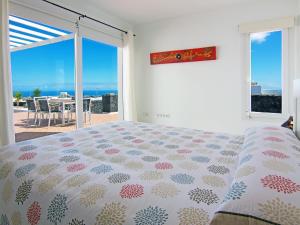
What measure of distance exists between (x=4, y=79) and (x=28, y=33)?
3.78ft

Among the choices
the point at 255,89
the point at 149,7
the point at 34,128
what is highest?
the point at 149,7

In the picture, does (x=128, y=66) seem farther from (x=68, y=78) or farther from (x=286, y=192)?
(x=286, y=192)

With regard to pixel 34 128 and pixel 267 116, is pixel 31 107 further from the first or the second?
pixel 267 116

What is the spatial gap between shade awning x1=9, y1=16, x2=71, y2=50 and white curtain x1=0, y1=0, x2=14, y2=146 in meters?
0.36

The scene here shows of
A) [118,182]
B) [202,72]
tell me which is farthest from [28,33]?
[118,182]

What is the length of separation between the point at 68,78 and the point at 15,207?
109 inches

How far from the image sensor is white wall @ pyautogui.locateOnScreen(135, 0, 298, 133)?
11.3 ft

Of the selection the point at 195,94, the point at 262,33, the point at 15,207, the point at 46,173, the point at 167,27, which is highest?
the point at 167,27

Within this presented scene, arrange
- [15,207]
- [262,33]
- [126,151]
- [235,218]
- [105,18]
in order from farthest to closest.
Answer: [105,18] → [262,33] → [126,151] → [15,207] → [235,218]

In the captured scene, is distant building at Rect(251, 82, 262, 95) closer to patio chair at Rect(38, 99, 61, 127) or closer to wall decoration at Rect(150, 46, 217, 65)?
wall decoration at Rect(150, 46, 217, 65)

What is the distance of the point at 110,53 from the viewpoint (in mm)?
4578

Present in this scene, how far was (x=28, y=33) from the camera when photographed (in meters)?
3.18

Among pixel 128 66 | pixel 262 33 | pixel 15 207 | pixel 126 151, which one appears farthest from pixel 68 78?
pixel 262 33

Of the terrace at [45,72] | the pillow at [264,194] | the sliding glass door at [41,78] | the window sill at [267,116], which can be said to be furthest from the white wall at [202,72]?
the pillow at [264,194]
